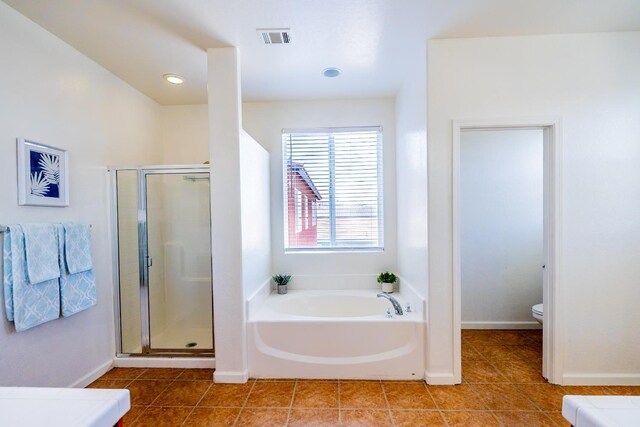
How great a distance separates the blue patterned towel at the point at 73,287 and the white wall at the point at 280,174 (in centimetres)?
158

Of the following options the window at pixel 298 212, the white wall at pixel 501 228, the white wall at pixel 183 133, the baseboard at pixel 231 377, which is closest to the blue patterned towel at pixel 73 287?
the baseboard at pixel 231 377

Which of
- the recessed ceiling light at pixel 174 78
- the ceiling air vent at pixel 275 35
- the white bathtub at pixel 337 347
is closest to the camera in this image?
the ceiling air vent at pixel 275 35

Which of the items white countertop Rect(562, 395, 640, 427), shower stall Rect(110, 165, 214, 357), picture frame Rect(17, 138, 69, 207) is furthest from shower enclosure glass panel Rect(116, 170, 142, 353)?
white countertop Rect(562, 395, 640, 427)

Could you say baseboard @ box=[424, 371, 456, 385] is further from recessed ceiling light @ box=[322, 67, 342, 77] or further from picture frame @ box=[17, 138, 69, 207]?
picture frame @ box=[17, 138, 69, 207]

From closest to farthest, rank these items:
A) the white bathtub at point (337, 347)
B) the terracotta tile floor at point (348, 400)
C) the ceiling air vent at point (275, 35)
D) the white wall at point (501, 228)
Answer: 1. the terracotta tile floor at point (348, 400)
2. the ceiling air vent at point (275, 35)
3. the white bathtub at point (337, 347)
4. the white wall at point (501, 228)

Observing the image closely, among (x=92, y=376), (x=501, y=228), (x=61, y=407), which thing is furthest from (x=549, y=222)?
(x=92, y=376)

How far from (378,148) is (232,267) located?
1.99 m

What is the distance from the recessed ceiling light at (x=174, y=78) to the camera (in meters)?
2.60

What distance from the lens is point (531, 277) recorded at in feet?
10.6

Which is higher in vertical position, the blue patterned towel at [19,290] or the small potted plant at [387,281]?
the blue patterned towel at [19,290]

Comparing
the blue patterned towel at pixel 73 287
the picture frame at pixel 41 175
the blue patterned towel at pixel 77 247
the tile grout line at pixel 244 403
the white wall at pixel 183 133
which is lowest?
the tile grout line at pixel 244 403

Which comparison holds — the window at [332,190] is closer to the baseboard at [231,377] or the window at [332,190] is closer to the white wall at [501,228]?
the white wall at [501,228]

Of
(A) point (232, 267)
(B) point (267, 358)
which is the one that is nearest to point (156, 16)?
(A) point (232, 267)

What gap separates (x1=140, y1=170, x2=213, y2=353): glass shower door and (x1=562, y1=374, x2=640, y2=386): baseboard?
2834mm
